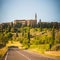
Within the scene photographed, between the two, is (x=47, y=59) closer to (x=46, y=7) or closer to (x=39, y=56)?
(x=39, y=56)

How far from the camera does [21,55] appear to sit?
4.50 meters

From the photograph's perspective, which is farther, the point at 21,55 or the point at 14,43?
the point at 14,43

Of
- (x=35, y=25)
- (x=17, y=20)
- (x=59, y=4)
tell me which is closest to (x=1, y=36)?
(x=17, y=20)

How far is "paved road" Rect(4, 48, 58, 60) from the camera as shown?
4410 millimetres

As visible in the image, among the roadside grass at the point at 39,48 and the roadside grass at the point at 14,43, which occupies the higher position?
Answer: the roadside grass at the point at 14,43

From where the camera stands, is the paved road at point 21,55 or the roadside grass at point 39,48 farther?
the roadside grass at point 39,48

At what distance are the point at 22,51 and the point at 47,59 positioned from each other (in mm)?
620

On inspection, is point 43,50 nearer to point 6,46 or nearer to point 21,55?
point 21,55

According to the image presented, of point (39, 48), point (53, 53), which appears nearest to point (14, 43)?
point (39, 48)

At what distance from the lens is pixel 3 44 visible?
14.9 feet

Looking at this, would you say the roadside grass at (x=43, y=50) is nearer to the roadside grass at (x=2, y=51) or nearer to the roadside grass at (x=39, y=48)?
the roadside grass at (x=39, y=48)

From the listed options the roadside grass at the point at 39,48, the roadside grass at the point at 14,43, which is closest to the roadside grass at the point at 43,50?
the roadside grass at the point at 39,48

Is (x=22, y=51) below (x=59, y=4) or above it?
below

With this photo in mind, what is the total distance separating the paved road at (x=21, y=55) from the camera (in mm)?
4410
